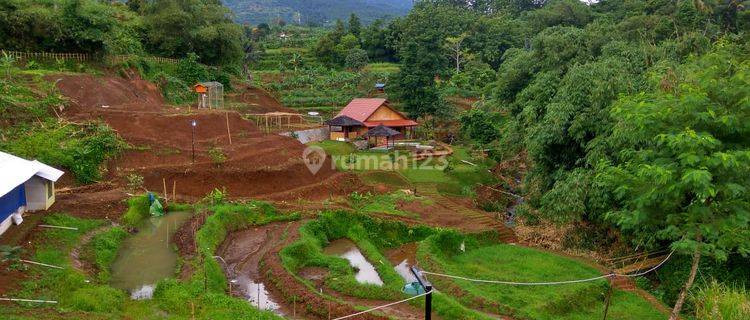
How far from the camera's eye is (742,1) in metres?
45.2

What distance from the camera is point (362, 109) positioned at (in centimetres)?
4141

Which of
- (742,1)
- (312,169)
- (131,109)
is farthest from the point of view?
(742,1)

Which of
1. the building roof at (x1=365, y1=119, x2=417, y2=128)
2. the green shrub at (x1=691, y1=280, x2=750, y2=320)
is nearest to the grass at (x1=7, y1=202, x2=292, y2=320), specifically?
the green shrub at (x1=691, y1=280, x2=750, y2=320)

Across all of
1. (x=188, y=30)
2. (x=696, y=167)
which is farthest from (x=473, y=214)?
(x=188, y=30)

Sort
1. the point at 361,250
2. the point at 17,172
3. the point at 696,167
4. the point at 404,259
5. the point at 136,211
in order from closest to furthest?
the point at 696,167 → the point at 17,172 → the point at 404,259 → the point at 361,250 → the point at 136,211

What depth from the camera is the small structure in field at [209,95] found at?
3753 cm

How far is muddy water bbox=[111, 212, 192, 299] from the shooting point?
16.6m

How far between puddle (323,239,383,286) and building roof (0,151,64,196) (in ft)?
32.3

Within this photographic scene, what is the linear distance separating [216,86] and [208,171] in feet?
50.0

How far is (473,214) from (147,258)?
13.1m

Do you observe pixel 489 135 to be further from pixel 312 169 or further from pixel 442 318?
pixel 442 318

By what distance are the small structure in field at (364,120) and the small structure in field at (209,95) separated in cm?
772

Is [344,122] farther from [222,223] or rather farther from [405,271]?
[405,271]

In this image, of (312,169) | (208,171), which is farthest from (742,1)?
(208,171)
